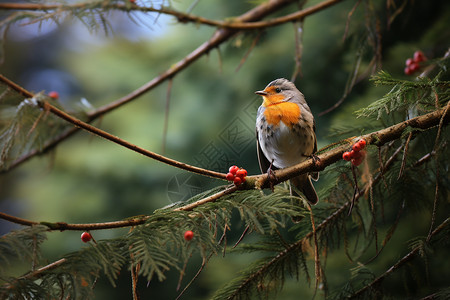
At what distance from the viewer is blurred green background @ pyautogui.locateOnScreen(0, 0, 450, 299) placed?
1.95m

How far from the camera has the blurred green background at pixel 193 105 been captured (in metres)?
1.95

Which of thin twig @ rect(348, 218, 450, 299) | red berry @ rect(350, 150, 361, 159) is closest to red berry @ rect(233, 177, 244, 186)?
red berry @ rect(350, 150, 361, 159)

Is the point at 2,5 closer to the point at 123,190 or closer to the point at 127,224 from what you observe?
the point at 127,224

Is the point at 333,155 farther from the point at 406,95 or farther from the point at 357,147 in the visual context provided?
the point at 406,95

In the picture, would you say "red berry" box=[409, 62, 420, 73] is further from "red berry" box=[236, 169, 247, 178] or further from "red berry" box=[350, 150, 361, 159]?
"red berry" box=[236, 169, 247, 178]

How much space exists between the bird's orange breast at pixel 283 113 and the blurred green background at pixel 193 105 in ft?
0.49

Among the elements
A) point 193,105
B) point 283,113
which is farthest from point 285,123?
point 193,105

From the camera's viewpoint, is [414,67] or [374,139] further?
[414,67]

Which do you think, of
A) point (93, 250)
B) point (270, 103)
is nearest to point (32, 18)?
point (270, 103)

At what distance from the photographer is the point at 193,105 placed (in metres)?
2.91

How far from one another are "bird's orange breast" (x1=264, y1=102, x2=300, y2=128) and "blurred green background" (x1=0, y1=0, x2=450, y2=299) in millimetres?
148

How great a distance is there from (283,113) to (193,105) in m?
1.46

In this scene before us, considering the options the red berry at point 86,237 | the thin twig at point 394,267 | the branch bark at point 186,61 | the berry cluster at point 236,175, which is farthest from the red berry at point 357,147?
the branch bark at point 186,61

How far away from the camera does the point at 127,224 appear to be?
906mm
